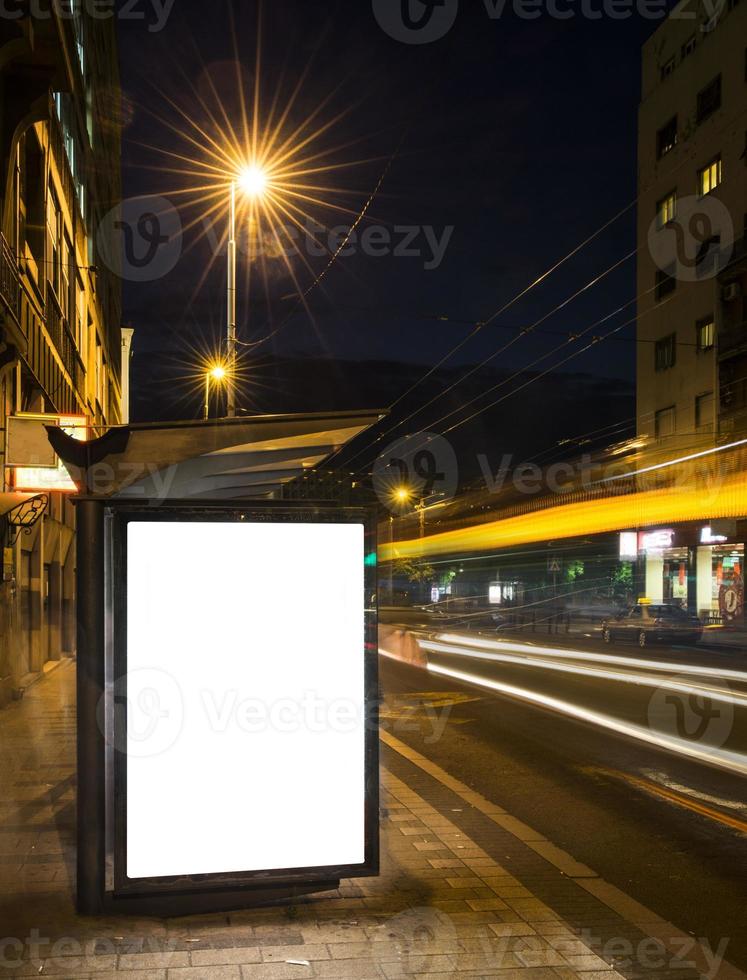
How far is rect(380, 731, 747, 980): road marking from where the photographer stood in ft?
17.2

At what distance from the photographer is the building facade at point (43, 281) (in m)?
14.2

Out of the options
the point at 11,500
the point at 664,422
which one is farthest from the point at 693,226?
the point at 11,500

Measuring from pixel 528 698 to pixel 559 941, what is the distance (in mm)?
11925

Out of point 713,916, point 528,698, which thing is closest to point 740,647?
point 528,698

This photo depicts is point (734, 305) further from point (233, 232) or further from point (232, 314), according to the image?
point (232, 314)

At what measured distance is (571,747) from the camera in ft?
39.7

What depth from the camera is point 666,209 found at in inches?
1702

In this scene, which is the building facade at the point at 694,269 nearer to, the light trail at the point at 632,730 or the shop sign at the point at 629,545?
the shop sign at the point at 629,545

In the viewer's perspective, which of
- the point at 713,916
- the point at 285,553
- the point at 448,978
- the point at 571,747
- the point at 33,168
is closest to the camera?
the point at 448,978

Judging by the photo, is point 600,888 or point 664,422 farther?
point 664,422

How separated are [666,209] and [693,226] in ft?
12.1

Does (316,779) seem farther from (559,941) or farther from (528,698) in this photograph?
(528,698)

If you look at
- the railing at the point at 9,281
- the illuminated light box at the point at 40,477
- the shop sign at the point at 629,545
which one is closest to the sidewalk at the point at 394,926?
the illuminated light box at the point at 40,477

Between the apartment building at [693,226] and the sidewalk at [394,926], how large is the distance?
3022 centimetres
